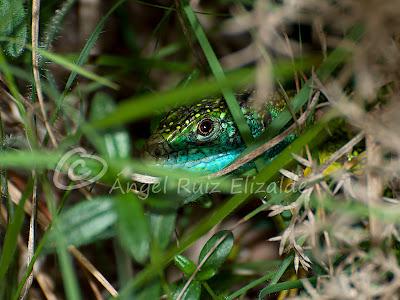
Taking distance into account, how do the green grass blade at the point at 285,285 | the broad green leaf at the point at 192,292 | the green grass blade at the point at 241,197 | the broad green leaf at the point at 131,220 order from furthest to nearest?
the broad green leaf at the point at 192,292 < the green grass blade at the point at 285,285 < the green grass blade at the point at 241,197 < the broad green leaf at the point at 131,220

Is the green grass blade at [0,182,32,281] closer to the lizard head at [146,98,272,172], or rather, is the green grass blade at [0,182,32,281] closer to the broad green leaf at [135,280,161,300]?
the broad green leaf at [135,280,161,300]

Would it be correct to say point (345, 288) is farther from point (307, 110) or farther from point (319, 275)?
point (307, 110)

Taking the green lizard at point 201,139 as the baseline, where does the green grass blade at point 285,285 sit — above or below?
below

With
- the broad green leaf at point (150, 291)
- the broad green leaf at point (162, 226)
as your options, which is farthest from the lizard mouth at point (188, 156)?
the broad green leaf at point (150, 291)

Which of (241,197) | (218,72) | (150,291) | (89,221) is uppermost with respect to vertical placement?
(218,72)

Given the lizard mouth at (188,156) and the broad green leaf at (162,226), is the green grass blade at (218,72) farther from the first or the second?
the broad green leaf at (162,226)

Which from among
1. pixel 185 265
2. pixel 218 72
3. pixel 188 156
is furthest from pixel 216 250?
pixel 218 72

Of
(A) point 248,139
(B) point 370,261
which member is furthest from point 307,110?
(B) point 370,261

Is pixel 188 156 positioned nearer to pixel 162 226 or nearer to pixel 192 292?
pixel 162 226
